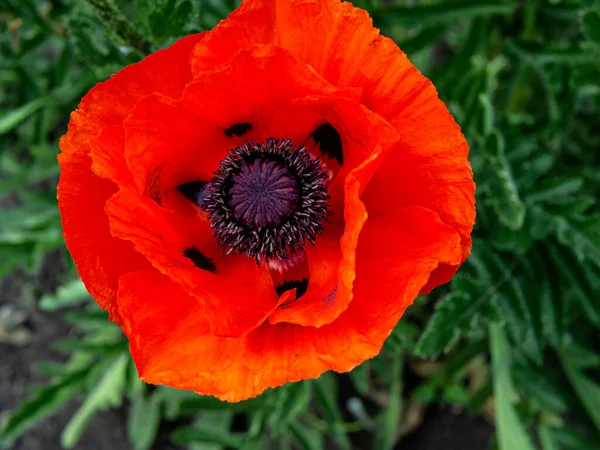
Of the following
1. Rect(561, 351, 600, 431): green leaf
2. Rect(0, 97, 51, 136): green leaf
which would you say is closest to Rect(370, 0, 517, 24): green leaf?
Rect(0, 97, 51, 136): green leaf

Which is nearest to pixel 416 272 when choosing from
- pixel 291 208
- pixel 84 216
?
pixel 291 208

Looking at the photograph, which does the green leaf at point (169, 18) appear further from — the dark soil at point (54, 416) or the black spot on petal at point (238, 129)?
the dark soil at point (54, 416)

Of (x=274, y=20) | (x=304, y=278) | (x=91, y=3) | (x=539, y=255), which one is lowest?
(x=539, y=255)

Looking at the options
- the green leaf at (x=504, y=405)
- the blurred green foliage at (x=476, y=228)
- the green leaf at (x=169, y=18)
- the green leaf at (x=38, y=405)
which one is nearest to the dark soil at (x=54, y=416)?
the blurred green foliage at (x=476, y=228)

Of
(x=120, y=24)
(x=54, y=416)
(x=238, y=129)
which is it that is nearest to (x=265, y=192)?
(x=238, y=129)

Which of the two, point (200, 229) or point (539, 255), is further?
point (539, 255)

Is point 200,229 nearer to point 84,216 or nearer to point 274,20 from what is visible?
point 84,216

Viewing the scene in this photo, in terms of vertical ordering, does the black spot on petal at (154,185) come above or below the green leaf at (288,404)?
above

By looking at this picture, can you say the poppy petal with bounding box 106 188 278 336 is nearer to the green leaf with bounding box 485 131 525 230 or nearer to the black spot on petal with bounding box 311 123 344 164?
the black spot on petal with bounding box 311 123 344 164
